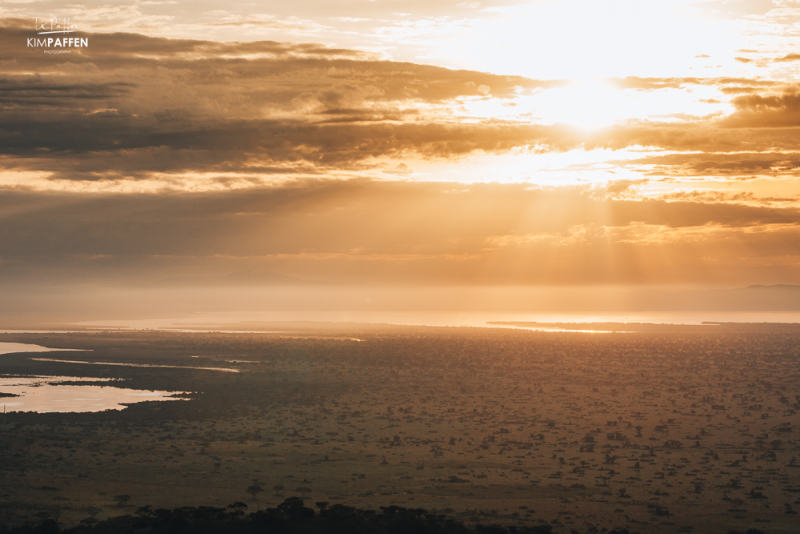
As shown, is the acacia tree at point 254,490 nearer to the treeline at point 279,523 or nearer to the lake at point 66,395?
the treeline at point 279,523

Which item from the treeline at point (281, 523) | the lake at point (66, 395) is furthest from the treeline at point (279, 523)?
the lake at point (66, 395)

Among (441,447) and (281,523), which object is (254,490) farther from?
(441,447)

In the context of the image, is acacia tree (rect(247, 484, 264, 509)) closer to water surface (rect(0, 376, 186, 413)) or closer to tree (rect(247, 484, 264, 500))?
tree (rect(247, 484, 264, 500))

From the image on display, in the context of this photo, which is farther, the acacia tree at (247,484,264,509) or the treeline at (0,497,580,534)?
the acacia tree at (247,484,264,509)

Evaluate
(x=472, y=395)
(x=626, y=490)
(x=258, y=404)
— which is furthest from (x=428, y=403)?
(x=626, y=490)

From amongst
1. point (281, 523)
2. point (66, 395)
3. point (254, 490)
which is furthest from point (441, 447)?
point (66, 395)

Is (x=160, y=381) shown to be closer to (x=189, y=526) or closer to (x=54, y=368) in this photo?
(x=54, y=368)

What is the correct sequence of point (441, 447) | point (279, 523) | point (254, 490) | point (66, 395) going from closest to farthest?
point (279, 523)
point (254, 490)
point (441, 447)
point (66, 395)

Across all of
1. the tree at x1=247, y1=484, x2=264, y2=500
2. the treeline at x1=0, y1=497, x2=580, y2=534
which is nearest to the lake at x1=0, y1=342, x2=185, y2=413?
the tree at x1=247, y1=484, x2=264, y2=500

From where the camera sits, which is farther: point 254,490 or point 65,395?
point 65,395

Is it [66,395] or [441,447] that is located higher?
[66,395]

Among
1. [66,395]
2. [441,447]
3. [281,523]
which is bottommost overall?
[281,523]
